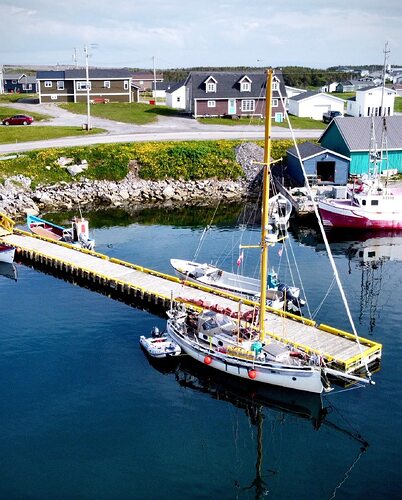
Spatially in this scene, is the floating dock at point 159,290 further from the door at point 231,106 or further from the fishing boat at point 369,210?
the door at point 231,106

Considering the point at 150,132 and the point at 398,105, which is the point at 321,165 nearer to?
the point at 150,132

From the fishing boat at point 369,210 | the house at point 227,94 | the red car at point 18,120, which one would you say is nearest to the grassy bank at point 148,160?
the red car at point 18,120

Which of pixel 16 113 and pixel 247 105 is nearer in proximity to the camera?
pixel 16 113

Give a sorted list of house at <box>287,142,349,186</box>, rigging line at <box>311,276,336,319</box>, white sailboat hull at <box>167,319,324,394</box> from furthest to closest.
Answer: house at <box>287,142,349,186</box>, rigging line at <box>311,276,336,319</box>, white sailboat hull at <box>167,319,324,394</box>

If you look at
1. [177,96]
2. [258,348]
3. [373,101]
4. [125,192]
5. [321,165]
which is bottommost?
[258,348]

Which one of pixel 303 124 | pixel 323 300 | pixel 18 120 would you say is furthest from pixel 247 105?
pixel 323 300

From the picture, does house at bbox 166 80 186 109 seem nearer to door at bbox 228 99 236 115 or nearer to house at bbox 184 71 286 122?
house at bbox 184 71 286 122

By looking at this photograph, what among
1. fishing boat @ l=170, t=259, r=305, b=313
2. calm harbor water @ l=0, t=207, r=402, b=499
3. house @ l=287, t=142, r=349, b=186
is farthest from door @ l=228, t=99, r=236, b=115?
calm harbor water @ l=0, t=207, r=402, b=499
